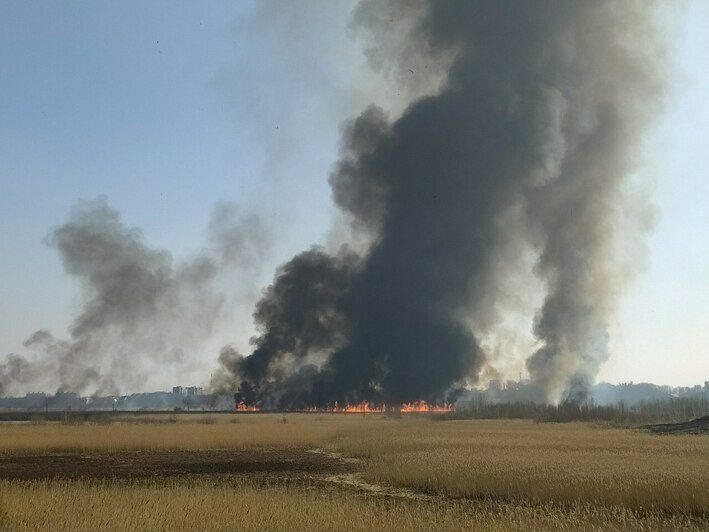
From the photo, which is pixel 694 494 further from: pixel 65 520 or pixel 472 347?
pixel 472 347

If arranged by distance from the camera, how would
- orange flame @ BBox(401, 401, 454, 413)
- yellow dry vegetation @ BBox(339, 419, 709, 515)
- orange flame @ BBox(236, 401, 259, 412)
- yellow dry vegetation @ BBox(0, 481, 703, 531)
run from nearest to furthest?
1. yellow dry vegetation @ BBox(0, 481, 703, 531)
2. yellow dry vegetation @ BBox(339, 419, 709, 515)
3. orange flame @ BBox(401, 401, 454, 413)
4. orange flame @ BBox(236, 401, 259, 412)

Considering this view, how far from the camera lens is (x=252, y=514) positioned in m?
20.6

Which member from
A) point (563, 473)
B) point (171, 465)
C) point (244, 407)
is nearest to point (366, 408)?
point (244, 407)

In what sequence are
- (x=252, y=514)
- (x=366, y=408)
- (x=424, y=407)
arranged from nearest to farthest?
1. (x=252, y=514)
2. (x=424, y=407)
3. (x=366, y=408)

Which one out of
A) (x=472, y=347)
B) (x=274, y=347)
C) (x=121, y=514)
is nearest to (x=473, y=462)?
(x=121, y=514)

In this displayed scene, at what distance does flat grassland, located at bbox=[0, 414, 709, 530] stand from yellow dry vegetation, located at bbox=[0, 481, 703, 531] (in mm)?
83

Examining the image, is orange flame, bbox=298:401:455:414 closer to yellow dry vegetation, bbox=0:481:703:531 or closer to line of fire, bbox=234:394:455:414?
line of fire, bbox=234:394:455:414

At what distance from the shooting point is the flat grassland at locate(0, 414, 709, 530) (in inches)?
782

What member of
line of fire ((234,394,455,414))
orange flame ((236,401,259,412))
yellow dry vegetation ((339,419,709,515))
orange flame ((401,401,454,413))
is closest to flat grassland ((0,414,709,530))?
yellow dry vegetation ((339,419,709,515))

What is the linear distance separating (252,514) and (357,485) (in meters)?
12.9

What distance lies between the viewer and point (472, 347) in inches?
6284

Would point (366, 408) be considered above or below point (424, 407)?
below

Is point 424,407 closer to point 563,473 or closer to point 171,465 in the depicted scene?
point 171,465

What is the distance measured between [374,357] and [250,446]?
373 ft
